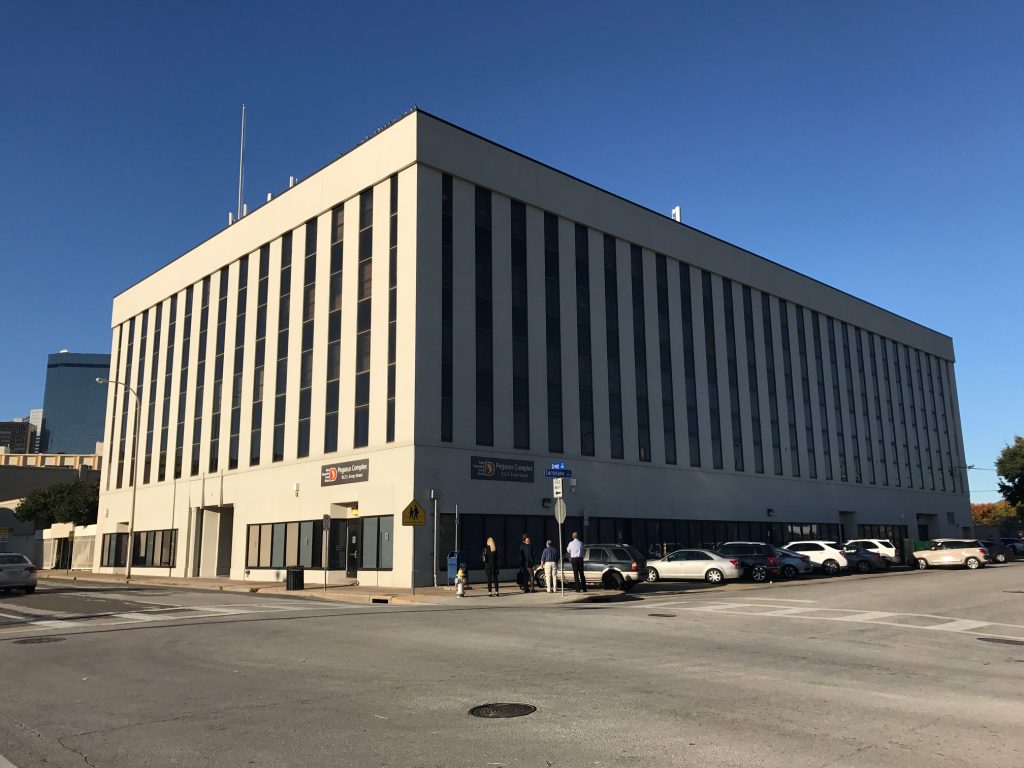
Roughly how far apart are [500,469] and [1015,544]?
48.4 m

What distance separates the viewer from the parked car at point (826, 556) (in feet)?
122

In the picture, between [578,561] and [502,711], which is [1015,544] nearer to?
[578,561]

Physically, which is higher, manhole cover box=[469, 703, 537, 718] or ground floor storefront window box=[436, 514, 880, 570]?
ground floor storefront window box=[436, 514, 880, 570]

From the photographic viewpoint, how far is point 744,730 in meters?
7.30

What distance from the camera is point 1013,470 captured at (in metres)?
79.9

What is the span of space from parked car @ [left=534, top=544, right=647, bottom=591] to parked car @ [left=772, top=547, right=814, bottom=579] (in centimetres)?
950

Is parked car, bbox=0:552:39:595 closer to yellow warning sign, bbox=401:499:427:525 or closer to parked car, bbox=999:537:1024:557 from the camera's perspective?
yellow warning sign, bbox=401:499:427:525

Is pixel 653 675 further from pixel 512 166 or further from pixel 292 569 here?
pixel 512 166

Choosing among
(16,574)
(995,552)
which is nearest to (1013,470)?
(995,552)

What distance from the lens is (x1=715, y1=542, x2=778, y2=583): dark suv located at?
3216 cm

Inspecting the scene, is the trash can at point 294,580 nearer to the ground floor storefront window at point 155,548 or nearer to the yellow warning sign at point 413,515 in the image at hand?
the yellow warning sign at point 413,515

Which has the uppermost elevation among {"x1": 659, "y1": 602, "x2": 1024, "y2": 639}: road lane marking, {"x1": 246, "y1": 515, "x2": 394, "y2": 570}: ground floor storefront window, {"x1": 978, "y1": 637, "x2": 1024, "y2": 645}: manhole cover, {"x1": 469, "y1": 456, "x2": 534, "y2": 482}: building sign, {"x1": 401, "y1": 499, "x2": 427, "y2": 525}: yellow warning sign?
{"x1": 469, "y1": 456, "x2": 534, "y2": 482}: building sign

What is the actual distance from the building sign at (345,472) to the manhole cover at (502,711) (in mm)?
26370

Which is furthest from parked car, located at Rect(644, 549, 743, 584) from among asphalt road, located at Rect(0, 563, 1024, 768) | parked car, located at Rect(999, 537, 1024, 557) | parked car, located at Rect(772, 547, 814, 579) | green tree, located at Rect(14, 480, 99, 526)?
green tree, located at Rect(14, 480, 99, 526)
